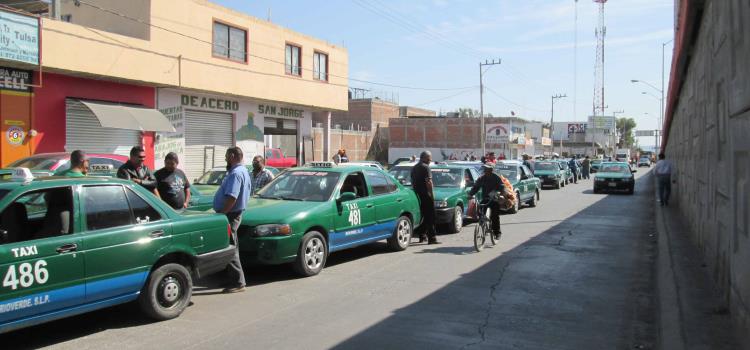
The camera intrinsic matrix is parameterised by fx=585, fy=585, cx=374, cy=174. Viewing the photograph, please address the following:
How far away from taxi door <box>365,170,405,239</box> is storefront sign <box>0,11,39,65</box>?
38.3 feet

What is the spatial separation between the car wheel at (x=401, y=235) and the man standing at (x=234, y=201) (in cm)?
354

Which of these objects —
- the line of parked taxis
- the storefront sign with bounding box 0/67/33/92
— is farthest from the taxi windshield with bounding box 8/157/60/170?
the storefront sign with bounding box 0/67/33/92

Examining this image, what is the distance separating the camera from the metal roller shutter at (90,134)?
19234mm

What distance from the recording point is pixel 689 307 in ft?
19.1

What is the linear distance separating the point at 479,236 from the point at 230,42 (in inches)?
693

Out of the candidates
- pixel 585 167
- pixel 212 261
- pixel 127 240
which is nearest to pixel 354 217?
pixel 212 261

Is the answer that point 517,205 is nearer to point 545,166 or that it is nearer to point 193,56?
point 193,56

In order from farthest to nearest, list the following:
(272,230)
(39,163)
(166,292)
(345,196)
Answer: (39,163), (345,196), (272,230), (166,292)

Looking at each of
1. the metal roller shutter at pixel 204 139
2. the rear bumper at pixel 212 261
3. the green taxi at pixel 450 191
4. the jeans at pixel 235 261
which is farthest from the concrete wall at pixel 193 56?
the rear bumper at pixel 212 261

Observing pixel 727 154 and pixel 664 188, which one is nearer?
pixel 727 154

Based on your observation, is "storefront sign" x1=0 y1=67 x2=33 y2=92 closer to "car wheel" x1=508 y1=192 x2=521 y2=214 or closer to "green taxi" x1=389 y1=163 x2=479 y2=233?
"green taxi" x1=389 y1=163 x2=479 y2=233

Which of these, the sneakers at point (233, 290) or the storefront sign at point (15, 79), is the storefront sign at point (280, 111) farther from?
the sneakers at point (233, 290)

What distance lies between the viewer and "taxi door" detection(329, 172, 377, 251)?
29.2 feet

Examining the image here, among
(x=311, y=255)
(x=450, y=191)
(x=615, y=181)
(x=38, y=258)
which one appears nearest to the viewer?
(x=38, y=258)
